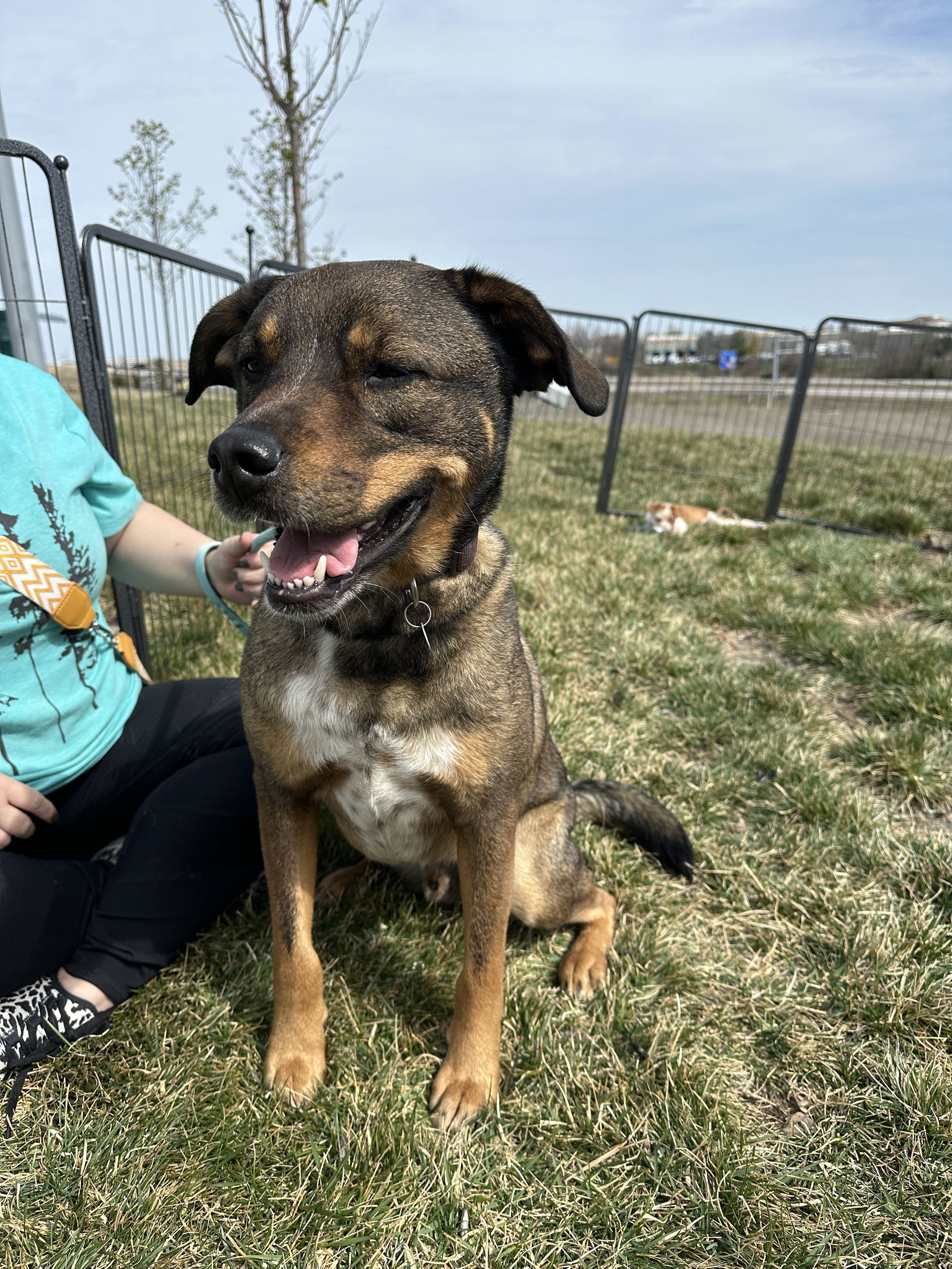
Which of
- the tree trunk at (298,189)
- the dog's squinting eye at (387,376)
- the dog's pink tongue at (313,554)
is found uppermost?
the tree trunk at (298,189)

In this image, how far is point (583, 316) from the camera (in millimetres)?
10336

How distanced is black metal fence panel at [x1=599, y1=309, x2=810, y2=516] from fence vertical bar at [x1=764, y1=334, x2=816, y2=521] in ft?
0.10

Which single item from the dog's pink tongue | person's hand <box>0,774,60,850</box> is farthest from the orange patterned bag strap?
the dog's pink tongue

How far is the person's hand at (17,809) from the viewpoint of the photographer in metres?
2.14

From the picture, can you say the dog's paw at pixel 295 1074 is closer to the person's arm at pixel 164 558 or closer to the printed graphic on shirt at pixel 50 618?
the printed graphic on shirt at pixel 50 618

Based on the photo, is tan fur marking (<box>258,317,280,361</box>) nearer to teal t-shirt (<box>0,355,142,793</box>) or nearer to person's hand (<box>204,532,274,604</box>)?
person's hand (<box>204,532,274,604</box>)

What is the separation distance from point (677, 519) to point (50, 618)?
695 centimetres

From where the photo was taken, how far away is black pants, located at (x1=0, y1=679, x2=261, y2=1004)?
7.38ft

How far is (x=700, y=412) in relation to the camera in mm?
11227

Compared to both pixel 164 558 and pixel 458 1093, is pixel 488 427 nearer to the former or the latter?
pixel 164 558

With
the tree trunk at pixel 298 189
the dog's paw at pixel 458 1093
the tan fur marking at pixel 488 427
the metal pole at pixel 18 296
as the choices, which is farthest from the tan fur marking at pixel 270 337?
the tree trunk at pixel 298 189

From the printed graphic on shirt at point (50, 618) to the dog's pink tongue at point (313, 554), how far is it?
38.2 inches

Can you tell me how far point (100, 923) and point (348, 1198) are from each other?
1.11 metres

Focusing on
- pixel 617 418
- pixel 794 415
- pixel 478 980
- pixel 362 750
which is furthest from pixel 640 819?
pixel 794 415
